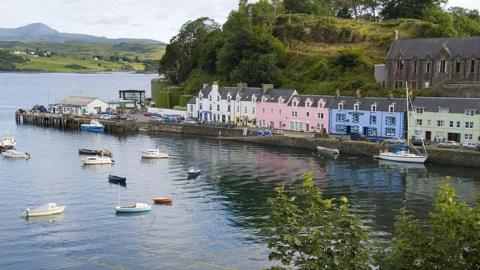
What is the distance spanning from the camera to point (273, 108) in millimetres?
86688

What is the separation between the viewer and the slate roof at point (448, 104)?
221ft

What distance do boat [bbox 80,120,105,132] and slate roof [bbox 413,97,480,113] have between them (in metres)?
51.0

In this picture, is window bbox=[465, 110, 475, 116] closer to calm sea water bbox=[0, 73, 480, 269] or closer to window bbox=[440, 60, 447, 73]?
calm sea water bbox=[0, 73, 480, 269]

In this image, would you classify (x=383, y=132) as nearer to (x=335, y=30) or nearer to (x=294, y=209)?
(x=335, y=30)

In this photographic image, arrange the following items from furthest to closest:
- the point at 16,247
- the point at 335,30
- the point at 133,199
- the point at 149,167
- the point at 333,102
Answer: the point at 335,30
the point at 333,102
the point at 149,167
the point at 133,199
the point at 16,247

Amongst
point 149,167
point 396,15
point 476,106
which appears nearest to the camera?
point 149,167

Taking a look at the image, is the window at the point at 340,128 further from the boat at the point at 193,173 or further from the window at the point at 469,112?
the boat at the point at 193,173

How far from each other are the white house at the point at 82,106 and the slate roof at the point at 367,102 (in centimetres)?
5040

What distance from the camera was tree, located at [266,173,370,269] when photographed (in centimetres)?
1593

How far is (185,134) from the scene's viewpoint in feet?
300

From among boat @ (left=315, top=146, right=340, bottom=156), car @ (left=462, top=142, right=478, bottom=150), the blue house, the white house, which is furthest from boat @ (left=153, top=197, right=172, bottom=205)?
the white house

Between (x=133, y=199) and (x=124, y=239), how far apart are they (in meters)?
10.5

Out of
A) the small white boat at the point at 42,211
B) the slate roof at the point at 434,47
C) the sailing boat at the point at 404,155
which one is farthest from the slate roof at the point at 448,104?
the small white boat at the point at 42,211

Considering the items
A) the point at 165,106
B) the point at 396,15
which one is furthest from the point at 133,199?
the point at 396,15
